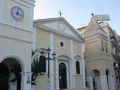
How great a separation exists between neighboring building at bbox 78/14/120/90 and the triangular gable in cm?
371

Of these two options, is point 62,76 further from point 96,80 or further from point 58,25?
point 96,80

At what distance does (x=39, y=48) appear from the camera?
65.4 feet

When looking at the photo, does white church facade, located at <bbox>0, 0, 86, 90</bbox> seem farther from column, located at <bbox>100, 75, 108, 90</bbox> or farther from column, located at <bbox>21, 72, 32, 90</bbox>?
column, located at <bbox>100, 75, 108, 90</bbox>

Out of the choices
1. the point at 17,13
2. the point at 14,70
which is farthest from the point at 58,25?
the point at 14,70

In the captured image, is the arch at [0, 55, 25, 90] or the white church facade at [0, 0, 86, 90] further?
the arch at [0, 55, 25, 90]

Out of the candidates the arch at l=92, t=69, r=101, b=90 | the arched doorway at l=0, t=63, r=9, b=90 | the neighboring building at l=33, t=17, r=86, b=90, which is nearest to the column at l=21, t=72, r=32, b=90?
the arched doorway at l=0, t=63, r=9, b=90

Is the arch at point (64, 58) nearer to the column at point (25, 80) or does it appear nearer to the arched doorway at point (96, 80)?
the arched doorway at point (96, 80)

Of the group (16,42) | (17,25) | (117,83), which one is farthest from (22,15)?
(117,83)

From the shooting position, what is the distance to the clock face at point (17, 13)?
15933 mm

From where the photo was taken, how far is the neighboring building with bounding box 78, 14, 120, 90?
27.1 meters

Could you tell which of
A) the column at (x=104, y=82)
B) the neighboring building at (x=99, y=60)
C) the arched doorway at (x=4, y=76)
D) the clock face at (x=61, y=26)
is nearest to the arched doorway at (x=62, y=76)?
the clock face at (x=61, y=26)

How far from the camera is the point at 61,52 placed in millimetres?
22781

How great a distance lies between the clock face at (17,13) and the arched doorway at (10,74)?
362 cm

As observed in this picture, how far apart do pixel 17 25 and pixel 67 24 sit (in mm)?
10097
